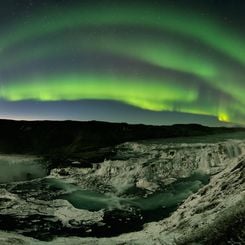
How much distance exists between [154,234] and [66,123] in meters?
109

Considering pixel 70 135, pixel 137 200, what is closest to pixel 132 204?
pixel 137 200

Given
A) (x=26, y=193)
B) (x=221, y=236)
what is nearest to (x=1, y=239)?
(x=221, y=236)

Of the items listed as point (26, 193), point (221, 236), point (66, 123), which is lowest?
point (26, 193)

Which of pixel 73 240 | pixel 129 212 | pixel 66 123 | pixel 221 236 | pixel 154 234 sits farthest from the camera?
pixel 66 123

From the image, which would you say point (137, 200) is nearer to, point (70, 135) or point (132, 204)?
point (132, 204)

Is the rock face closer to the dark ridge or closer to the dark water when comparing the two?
the dark water

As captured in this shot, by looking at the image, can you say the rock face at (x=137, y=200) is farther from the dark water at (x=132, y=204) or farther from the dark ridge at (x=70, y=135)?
the dark ridge at (x=70, y=135)

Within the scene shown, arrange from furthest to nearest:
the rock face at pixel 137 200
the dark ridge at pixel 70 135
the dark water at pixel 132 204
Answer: the dark ridge at pixel 70 135, the dark water at pixel 132 204, the rock face at pixel 137 200

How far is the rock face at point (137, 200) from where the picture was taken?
2909 cm

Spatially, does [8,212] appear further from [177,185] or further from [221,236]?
[221,236]

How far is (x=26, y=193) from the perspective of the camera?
65.2 metres

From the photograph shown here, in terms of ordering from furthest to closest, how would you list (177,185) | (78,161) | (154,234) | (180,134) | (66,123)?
(66,123)
(180,134)
(78,161)
(177,185)
(154,234)

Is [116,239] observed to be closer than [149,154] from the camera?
Yes

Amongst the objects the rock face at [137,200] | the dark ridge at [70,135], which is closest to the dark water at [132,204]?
the rock face at [137,200]
